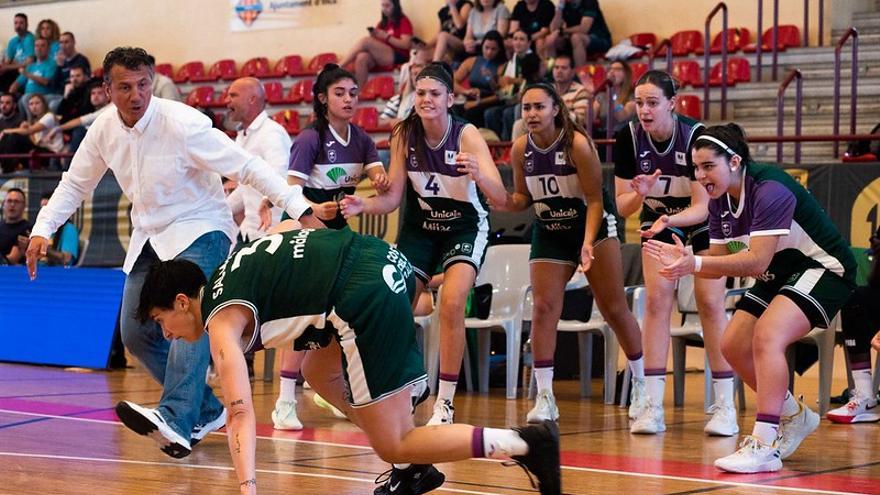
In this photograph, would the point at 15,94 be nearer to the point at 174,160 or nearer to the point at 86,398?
the point at 86,398

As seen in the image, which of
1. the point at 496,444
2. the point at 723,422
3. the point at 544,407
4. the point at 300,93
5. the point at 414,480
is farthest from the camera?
the point at 300,93

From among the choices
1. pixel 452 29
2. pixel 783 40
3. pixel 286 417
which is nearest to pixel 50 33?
pixel 452 29

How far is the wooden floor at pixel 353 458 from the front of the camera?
4.59 meters

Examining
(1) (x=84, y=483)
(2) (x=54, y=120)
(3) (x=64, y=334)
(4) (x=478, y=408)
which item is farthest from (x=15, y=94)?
(1) (x=84, y=483)

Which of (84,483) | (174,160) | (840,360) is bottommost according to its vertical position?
(840,360)

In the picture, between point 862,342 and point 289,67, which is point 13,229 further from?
point 862,342

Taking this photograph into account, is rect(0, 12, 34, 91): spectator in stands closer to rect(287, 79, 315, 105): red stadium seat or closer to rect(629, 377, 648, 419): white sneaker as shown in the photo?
rect(287, 79, 315, 105): red stadium seat

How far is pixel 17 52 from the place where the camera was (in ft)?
59.2

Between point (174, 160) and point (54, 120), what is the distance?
1032cm

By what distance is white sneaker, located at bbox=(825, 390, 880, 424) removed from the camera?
6.90 meters

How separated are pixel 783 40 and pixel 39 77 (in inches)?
389

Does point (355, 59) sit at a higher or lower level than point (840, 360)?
higher

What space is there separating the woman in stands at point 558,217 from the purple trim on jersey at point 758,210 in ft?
3.41

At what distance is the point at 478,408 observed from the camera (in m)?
7.38
